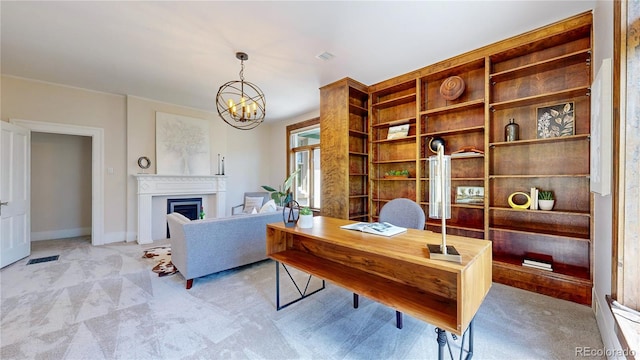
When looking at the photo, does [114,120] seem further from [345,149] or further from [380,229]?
[380,229]

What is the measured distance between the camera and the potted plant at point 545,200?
244cm

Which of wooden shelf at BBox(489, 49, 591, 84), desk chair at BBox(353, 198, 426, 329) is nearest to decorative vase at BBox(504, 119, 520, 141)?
wooden shelf at BBox(489, 49, 591, 84)

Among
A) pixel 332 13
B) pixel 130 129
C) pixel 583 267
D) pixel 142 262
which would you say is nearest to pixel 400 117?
pixel 332 13

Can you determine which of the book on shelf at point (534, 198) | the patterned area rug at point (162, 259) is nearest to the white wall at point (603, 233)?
the book on shelf at point (534, 198)

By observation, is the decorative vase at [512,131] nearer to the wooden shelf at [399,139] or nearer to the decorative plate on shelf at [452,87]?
the decorative plate on shelf at [452,87]

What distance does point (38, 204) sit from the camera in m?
4.48

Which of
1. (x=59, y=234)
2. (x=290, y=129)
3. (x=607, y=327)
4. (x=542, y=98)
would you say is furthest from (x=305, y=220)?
(x=59, y=234)

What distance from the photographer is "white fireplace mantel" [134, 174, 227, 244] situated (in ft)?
14.2

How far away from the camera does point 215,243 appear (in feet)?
8.89

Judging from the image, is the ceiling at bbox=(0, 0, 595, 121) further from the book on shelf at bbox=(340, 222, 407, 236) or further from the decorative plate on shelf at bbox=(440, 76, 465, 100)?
the book on shelf at bbox=(340, 222, 407, 236)

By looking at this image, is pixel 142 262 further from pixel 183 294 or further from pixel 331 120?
pixel 331 120

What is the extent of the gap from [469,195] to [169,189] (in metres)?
5.15

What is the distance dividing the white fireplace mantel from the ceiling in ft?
5.79

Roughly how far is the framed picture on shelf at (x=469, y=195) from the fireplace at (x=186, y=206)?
16.2 ft
